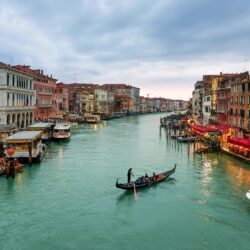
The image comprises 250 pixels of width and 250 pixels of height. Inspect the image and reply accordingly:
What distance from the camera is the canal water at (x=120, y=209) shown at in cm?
1289

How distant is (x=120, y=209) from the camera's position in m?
16.2

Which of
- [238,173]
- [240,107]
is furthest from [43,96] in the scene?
[238,173]

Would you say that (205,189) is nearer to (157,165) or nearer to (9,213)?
(157,165)

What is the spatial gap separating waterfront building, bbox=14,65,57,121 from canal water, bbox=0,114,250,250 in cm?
3422

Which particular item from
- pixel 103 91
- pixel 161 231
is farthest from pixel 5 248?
pixel 103 91

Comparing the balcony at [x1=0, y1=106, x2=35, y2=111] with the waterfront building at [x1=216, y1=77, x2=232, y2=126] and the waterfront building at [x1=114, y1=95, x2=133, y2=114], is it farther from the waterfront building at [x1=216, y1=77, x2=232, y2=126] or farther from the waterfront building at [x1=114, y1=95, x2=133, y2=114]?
the waterfront building at [x1=114, y1=95, x2=133, y2=114]

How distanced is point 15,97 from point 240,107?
88.9 feet

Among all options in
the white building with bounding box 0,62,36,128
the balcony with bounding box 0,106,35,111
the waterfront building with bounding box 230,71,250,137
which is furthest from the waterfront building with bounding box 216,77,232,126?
the white building with bounding box 0,62,36,128

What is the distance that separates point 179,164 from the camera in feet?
90.6

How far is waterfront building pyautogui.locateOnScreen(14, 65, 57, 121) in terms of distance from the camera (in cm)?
5799

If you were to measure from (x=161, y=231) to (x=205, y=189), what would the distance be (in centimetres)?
690

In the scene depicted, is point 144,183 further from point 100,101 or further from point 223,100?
point 100,101

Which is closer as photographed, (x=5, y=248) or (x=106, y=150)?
(x=5, y=248)

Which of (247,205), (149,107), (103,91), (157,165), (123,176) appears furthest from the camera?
(149,107)
